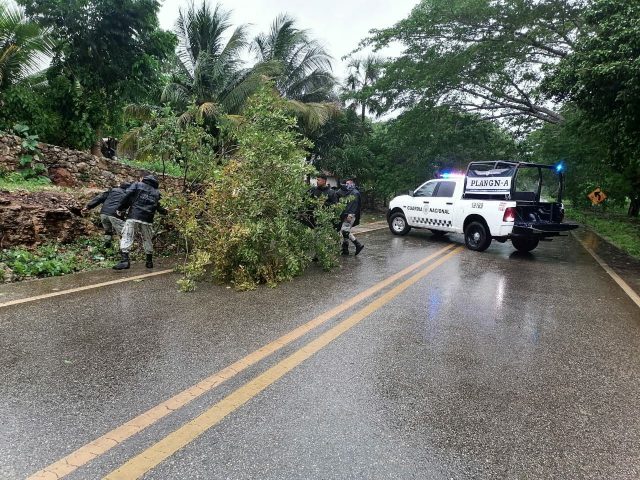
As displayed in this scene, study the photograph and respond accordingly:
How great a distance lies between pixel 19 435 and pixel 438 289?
5412 mm

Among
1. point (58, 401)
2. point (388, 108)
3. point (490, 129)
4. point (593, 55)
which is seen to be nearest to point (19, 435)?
point (58, 401)

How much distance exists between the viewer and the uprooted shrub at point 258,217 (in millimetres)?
6441

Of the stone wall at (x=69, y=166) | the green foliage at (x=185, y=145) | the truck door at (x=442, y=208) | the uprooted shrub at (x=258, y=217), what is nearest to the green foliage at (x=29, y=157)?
the stone wall at (x=69, y=166)

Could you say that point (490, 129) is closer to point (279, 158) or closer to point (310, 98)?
point (310, 98)

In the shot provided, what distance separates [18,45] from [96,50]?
1.83 metres

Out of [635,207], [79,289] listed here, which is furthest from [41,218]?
[635,207]

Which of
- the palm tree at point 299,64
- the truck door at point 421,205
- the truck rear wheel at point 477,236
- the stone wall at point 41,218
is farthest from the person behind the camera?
the palm tree at point 299,64

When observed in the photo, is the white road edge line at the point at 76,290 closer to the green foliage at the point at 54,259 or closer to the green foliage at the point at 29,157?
the green foliage at the point at 54,259

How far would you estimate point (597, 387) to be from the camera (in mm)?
3436

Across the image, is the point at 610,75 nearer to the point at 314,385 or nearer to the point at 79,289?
the point at 314,385

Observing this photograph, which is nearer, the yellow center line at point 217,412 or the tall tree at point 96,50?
the yellow center line at point 217,412

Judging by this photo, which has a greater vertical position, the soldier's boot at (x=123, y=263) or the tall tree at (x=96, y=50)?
the tall tree at (x=96, y=50)

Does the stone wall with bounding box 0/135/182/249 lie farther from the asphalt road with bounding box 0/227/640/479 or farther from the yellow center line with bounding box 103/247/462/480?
the yellow center line with bounding box 103/247/462/480

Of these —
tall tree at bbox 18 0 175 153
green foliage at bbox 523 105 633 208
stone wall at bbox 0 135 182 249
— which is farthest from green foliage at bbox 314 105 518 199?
stone wall at bbox 0 135 182 249
